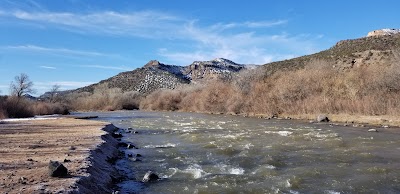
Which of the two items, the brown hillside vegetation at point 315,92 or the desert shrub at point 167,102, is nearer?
the brown hillside vegetation at point 315,92

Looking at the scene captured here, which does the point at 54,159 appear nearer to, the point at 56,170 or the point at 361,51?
the point at 56,170

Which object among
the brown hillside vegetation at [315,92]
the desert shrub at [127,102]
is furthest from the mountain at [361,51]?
the desert shrub at [127,102]

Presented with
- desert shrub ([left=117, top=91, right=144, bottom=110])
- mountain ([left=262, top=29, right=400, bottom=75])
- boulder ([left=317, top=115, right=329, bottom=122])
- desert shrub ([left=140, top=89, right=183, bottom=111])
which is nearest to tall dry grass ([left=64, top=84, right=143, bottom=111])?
desert shrub ([left=117, top=91, right=144, bottom=110])

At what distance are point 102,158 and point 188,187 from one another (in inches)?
228

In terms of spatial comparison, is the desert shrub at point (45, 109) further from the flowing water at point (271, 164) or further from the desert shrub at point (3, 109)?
the flowing water at point (271, 164)

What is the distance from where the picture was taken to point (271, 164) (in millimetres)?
16859

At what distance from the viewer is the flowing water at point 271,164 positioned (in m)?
12.9

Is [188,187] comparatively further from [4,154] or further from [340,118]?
[340,118]

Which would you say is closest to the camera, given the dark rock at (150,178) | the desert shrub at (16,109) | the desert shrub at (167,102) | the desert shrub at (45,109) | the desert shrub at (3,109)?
the dark rock at (150,178)

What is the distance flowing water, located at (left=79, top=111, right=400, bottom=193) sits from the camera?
12.9 metres

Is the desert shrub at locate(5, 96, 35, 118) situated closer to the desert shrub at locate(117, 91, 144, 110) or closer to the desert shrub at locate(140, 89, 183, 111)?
the desert shrub at locate(140, 89, 183, 111)

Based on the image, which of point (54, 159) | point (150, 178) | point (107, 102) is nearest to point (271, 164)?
point (150, 178)

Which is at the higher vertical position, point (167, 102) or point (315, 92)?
point (315, 92)

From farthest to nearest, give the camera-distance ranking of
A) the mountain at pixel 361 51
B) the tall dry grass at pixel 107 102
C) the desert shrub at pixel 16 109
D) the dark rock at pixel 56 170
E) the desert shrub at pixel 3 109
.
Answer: the tall dry grass at pixel 107 102, the mountain at pixel 361 51, the desert shrub at pixel 16 109, the desert shrub at pixel 3 109, the dark rock at pixel 56 170
